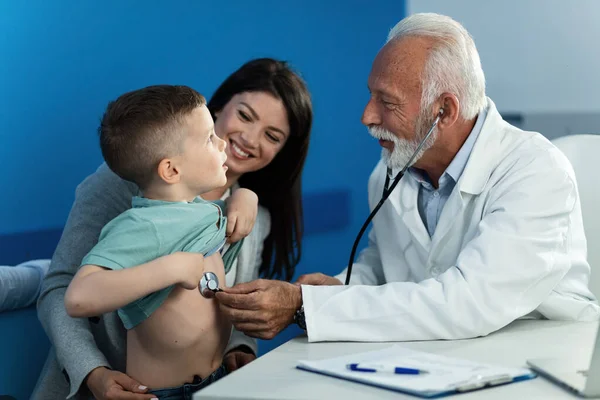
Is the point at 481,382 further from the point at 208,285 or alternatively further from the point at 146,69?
the point at 146,69

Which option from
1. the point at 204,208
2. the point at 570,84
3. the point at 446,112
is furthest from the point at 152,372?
the point at 570,84

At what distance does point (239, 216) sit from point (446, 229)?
461 mm

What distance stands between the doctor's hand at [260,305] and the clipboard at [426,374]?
26cm

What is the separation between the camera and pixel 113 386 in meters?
1.58

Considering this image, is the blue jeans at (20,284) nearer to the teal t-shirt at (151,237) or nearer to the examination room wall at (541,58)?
the teal t-shirt at (151,237)

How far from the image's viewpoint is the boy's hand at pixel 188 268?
140cm

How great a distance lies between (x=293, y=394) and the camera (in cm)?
113

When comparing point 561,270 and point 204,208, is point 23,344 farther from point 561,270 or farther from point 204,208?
point 561,270

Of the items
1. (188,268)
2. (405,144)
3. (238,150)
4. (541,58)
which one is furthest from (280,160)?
(541,58)

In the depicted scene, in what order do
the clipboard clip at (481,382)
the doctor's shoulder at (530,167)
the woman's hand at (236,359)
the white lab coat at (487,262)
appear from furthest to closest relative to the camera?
1. the woman's hand at (236,359)
2. the doctor's shoulder at (530,167)
3. the white lab coat at (487,262)
4. the clipboard clip at (481,382)

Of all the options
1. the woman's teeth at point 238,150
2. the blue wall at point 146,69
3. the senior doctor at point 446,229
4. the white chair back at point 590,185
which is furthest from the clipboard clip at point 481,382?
the blue wall at point 146,69

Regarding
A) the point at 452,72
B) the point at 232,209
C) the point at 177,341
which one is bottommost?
the point at 177,341

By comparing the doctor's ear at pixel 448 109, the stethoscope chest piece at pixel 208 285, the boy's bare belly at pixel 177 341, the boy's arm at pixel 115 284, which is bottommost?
the boy's bare belly at pixel 177 341

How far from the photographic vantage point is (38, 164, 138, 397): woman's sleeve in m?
1.70
